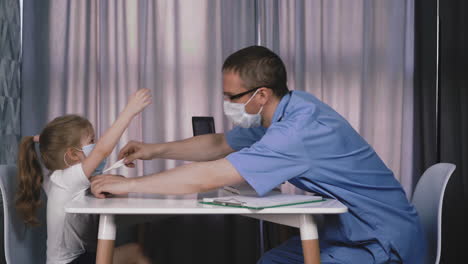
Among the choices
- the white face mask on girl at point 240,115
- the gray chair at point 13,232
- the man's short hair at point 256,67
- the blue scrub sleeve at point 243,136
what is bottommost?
the gray chair at point 13,232

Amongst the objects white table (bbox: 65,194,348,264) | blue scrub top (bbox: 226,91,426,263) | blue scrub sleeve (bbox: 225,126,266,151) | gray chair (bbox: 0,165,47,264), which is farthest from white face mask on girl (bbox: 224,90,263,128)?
gray chair (bbox: 0,165,47,264)

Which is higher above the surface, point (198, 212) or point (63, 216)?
point (198, 212)

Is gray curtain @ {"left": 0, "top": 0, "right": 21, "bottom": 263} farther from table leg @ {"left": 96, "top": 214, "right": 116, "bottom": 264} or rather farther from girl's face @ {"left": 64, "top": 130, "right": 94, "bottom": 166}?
table leg @ {"left": 96, "top": 214, "right": 116, "bottom": 264}

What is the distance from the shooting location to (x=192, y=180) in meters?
1.45

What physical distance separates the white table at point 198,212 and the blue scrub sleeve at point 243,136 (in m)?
0.72

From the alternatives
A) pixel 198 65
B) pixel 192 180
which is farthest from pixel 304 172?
pixel 198 65

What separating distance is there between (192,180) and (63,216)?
1.87 ft

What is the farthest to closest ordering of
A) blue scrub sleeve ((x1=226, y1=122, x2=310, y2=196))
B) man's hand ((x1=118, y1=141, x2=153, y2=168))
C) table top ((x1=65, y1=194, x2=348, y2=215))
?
1. man's hand ((x1=118, y1=141, x2=153, y2=168))
2. blue scrub sleeve ((x1=226, y1=122, x2=310, y2=196))
3. table top ((x1=65, y1=194, x2=348, y2=215))

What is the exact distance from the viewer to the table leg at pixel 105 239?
1336 millimetres

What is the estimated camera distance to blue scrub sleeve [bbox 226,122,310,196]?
1445mm

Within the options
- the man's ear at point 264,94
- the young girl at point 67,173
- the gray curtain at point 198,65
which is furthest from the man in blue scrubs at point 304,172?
the gray curtain at point 198,65

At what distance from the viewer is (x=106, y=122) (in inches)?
124

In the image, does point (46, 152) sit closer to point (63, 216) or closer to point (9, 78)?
point (63, 216)

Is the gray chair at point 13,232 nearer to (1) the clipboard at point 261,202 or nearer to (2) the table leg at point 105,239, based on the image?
(2) the table leg at point 105,239
